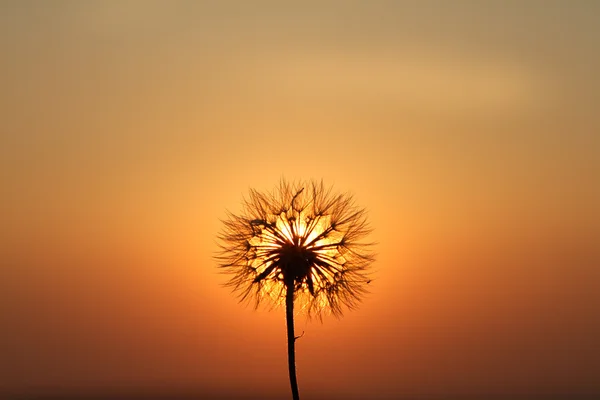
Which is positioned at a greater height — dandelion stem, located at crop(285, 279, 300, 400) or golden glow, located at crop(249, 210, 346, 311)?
golden glow, located at crop(249, 210, 346, 311)

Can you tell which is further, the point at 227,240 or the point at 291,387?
the point at 227,240

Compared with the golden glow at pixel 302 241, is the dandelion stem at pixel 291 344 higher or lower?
lower

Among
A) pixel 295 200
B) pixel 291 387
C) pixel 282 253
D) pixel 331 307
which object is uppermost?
pixel 295 200

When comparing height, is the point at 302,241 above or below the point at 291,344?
above

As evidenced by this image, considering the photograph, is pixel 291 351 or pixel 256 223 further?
pixel 256 223

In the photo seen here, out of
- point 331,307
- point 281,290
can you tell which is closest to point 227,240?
point 281,290

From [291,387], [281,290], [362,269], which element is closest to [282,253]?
[281,290]

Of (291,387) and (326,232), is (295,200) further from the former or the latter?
(291,387)

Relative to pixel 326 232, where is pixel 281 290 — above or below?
below

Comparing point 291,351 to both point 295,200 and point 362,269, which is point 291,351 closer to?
point 362,269
